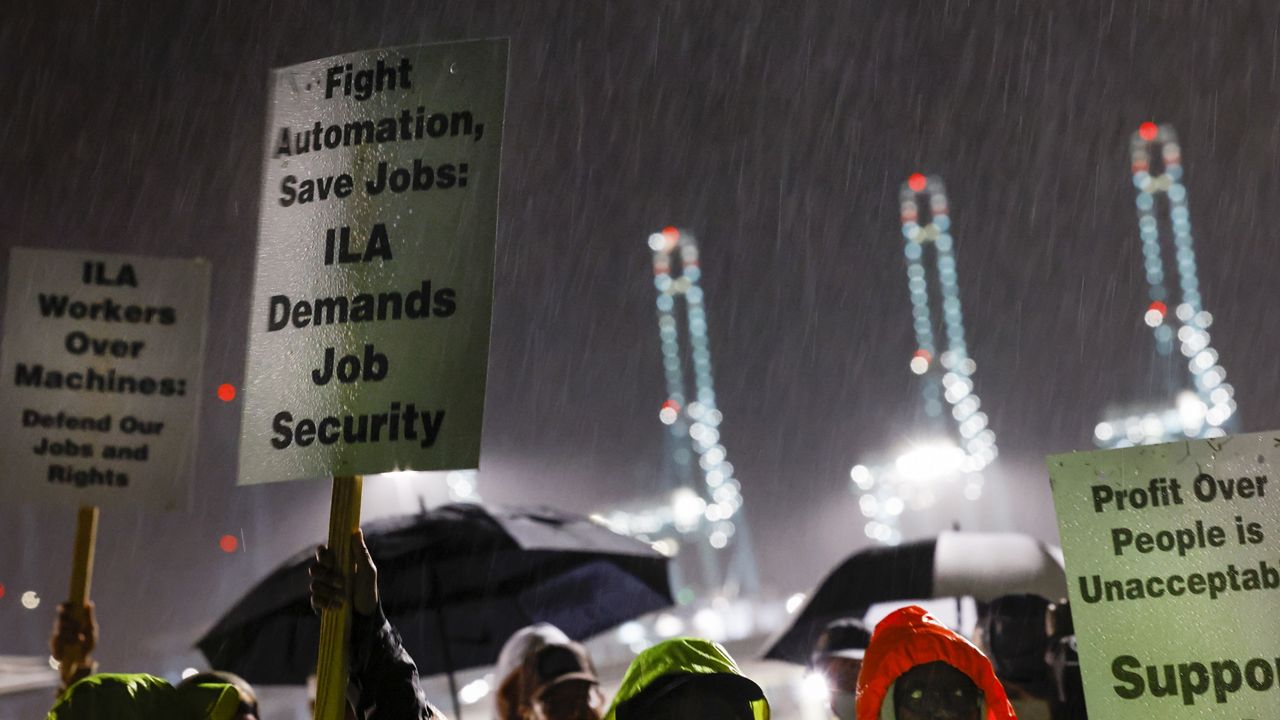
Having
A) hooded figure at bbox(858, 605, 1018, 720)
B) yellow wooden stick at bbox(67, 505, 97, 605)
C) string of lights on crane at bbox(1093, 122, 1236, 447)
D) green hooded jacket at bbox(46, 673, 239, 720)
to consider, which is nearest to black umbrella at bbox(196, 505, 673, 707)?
yellow wooden stick at bbox(67, 505, 97, 605)

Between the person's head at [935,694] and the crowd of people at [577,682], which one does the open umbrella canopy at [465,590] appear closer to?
the crowd of people at [577,682]

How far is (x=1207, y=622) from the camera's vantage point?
12.7 feet

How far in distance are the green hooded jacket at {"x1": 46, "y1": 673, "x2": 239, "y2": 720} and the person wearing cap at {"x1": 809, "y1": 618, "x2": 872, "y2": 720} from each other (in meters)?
3.18

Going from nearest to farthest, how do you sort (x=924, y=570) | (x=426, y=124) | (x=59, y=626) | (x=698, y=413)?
(x=426, y=124) < (x=59, y=626) < (x=924, y=570) < (x=698, y=413)

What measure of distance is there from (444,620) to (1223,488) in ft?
19.3

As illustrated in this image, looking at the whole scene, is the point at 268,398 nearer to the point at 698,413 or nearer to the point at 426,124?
the point at 426,124

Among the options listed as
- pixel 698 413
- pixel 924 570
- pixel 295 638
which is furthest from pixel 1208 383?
pixel 295 638

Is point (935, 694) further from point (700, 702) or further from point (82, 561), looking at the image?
point (82, 561)

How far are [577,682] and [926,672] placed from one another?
2419 mm

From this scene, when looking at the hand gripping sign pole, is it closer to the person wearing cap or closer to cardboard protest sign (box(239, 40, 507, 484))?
cardboard protest sign (box(239, 40, 507, 484))

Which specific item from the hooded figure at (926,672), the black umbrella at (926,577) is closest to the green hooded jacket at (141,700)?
the hooded figure at (926,672)

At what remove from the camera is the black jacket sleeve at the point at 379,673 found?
304cm

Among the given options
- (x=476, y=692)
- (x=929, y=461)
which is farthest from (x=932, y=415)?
(x=476, y=692)

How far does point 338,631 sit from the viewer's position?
296 centimetres
